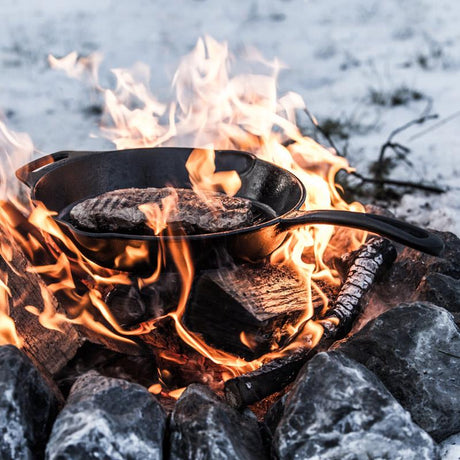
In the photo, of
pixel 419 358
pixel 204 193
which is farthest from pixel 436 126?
pixel 419 358

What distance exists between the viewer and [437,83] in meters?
4.87

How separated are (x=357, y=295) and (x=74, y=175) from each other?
1.18m

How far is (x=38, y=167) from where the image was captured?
2.40 metres

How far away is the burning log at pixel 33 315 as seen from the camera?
1.88 meters

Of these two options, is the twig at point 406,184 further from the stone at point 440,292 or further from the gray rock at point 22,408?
the gray rock at point 22,408

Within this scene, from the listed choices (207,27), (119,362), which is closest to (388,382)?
(119,362)

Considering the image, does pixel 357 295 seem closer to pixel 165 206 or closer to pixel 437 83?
pixel 165 206

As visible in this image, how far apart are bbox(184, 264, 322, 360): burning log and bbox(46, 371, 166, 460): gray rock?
409 millimetres

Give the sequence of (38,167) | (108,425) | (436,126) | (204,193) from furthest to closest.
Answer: (436,126)
(38,167)
(204,193)
(108,425)

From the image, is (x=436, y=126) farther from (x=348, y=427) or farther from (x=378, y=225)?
(x=348, y=427)

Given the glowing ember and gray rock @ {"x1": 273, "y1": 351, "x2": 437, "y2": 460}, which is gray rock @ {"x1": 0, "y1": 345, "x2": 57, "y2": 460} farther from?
gray rock @ {"x1": 273, "y1": 351, "x2": 437, "y2": 460}

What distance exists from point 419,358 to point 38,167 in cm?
157

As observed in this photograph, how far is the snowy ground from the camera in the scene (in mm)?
4176

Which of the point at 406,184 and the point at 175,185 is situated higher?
the point at 175,185
